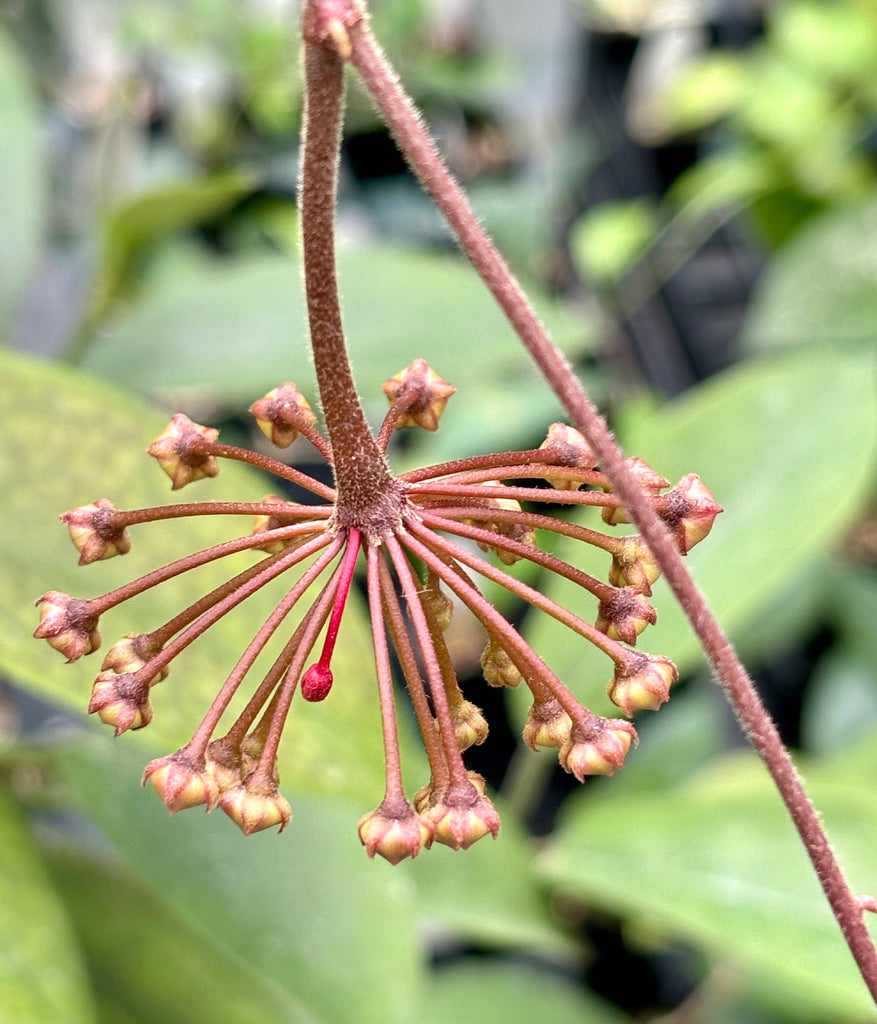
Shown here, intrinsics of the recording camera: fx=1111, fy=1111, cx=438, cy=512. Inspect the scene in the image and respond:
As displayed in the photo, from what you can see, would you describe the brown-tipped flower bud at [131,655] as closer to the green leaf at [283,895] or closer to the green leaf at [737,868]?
the green leaf at [283,895]

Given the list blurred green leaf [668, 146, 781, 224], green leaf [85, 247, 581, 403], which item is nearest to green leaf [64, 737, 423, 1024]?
green leaf [85, 247, 581, 403]

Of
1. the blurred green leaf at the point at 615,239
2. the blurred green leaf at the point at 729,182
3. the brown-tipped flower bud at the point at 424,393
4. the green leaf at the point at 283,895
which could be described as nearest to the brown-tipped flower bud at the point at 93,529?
the brown-tipped flower bud at the point at 424,393

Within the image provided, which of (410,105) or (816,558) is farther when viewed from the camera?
(816,558)

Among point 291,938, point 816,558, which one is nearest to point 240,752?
point 291,938

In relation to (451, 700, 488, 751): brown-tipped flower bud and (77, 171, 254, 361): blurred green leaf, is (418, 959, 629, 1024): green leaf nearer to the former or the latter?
(77, 171, 254, 361): blurred green leaf

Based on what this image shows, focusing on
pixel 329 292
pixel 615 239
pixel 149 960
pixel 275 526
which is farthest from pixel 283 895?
pixel 615 239

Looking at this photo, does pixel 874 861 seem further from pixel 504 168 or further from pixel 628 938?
pixel 504 168
